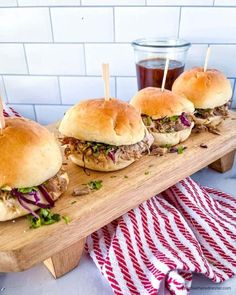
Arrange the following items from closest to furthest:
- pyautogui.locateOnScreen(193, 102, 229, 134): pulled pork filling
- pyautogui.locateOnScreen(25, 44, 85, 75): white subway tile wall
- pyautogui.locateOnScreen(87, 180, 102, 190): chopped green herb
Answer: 1. pyautogui.locateOnScreen(87, 180, 102, 190): chopped green herb
2. pyautogui.locateOnScreen(193, 102, 229, 134): pulled pork filling
3. pyautogui.locateOnScreen(25, 44, 85, 75): white subway tile wall

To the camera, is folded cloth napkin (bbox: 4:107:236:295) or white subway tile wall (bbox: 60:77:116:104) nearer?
folded cloth napkin (bbox: 4:107:236:295)

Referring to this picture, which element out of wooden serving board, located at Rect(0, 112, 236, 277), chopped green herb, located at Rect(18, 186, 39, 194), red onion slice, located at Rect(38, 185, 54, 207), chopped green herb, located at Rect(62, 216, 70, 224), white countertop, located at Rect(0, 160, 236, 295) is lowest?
white countertop, located at Rect(0, 160, 236, 295)

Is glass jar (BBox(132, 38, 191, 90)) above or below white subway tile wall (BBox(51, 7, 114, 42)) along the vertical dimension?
below

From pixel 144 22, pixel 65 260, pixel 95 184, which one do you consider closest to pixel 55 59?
pixel 144 22

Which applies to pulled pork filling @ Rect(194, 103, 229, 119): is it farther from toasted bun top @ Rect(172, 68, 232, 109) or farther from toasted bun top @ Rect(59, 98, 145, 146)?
toasted bun top @ Rect(59, 98, 145, 146)

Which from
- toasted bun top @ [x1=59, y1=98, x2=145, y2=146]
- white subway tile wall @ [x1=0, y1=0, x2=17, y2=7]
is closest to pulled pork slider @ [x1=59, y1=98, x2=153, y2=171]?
toasted bun top @ [x1=59, y1=98, x2=145, y2=146]

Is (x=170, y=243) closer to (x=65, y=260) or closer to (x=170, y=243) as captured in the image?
(x=170, y=243)

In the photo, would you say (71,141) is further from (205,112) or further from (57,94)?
(57,94)
